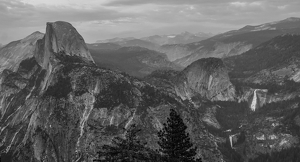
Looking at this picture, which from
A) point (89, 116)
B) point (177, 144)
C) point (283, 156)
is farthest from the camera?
point (283, 156)

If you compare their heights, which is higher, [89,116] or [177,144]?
[177,144]

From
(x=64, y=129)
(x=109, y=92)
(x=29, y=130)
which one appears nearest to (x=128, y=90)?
(x=109, y=92)

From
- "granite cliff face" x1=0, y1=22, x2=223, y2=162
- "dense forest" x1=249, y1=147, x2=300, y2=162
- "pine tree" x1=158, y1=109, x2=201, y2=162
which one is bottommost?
"dense forest" x1=249, y1=147, x2=300, y2=162

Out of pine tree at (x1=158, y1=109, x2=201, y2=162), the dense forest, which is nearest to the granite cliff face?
the dense forest

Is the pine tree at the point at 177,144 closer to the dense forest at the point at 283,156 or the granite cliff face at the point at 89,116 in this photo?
the granite cliff face at the point at 89,116

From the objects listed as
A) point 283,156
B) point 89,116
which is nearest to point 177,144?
point 89,116

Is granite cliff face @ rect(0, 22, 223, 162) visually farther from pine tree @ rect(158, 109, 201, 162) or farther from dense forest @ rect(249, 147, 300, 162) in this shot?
pine tree @ rect(158, 109, 201, 162)

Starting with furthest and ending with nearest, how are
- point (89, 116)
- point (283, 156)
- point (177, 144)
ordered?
point (283, 156) → point (89, 116) → point (177, 144)

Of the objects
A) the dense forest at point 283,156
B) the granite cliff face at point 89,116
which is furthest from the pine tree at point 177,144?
the dense forest at point 283,156

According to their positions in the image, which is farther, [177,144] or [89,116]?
[89,116]

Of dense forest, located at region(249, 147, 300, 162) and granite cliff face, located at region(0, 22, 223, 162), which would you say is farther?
dense forest, located at region(249, 147, 300, 162)

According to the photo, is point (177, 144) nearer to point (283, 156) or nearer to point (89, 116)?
point (89, 116)

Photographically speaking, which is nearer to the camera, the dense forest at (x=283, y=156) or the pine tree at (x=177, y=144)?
the pine tree at (x=177, y=144)
